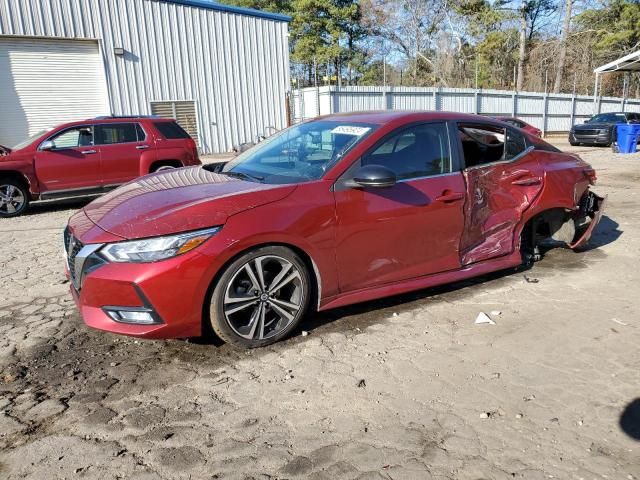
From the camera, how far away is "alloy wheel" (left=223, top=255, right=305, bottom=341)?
11.4 feet

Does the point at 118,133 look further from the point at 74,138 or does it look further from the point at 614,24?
the point at 614,24

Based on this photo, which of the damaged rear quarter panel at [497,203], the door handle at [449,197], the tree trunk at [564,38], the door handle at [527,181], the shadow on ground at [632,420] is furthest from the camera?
the tree trunk at [564,38]

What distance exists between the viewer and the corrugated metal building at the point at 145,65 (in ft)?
52.2

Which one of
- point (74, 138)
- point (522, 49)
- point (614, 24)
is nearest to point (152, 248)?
point (74, 138)

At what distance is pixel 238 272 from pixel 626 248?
4.91 m

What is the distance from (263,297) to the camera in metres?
3.56

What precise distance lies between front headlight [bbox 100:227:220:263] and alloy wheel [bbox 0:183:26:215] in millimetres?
7068

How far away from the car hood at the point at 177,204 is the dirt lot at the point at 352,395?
93 centimetres

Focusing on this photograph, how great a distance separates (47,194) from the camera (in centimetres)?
922

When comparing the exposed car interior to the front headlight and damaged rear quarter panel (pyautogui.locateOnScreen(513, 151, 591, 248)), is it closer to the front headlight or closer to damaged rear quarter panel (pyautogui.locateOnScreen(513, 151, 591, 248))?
damaged rear quarter panel (pyautogui.locateOnScreen(513, 151, 591, 248))

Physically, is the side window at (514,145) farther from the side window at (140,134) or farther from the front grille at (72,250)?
the side window at (140,134)

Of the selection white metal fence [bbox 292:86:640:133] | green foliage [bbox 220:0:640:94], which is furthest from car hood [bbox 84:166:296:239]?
green foliage [bbox 220:0:640:94]

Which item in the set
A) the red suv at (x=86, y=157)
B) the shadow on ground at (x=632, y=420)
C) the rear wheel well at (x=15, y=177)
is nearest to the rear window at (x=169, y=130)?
the red suv at (x=86, y=157)

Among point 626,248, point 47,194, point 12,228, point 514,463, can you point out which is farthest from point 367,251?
point 47,194
